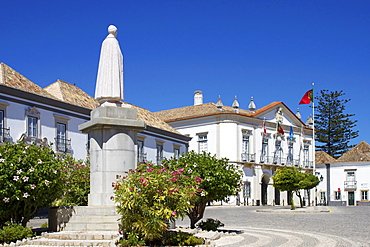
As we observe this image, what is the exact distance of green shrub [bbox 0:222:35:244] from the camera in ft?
36.6

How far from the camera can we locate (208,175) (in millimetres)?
14125

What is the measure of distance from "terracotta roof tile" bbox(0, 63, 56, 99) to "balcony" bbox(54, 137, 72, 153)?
7.79 ft

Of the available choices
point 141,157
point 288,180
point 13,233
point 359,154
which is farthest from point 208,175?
point 359,154

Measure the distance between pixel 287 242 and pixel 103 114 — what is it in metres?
5.30

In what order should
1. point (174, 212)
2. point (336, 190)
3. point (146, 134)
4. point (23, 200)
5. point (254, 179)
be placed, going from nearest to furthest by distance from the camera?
point (174, 212), point (23, 200), point (146, 134), point (254, 179), point (336, 190)

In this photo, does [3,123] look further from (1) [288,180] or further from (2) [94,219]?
(1) [288,180]

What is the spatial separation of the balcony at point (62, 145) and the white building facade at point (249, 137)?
1941cm

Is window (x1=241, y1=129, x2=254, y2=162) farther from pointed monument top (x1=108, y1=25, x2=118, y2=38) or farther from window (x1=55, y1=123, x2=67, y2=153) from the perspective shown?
pointed monument top (x1=108, y1=25, x2=118, y2=38)

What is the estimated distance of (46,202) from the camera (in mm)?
12680

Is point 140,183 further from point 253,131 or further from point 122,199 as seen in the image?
point 253,131

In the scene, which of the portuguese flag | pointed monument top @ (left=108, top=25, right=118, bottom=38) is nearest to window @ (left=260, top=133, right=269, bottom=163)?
the portuguese flag

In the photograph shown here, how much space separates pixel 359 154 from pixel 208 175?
151 ft

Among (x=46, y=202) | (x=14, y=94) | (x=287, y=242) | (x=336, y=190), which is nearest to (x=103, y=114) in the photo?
(x=46, y=202)

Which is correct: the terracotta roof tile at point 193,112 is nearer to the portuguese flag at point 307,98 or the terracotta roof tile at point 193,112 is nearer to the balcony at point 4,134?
the portuguese flag at point 307,98
